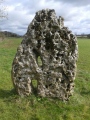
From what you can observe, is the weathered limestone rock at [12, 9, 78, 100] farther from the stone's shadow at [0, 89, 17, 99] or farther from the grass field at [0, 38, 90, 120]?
the stone's shadow at [0, 89, 17, 99]

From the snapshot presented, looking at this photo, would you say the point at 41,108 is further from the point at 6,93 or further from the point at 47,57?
the point at 47,57

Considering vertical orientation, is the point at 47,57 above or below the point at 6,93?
above

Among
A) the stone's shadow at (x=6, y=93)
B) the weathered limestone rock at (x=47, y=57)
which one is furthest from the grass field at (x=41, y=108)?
the weathered limestone rock at (x=47, y=57)

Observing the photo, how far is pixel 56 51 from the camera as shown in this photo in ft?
31.1

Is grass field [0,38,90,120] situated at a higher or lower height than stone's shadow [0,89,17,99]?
lower

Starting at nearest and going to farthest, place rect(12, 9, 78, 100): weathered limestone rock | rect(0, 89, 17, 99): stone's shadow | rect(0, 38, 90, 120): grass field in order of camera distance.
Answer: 1. rect(0, 38, 90, 120): grass field
2. rect(12, 9, 78, 100): weathered limestone rock
3. rect(0, 89, 17, 99): stone's shadow

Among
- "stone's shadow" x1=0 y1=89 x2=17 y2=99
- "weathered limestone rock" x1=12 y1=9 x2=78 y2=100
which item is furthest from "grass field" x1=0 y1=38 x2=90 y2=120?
"weathered limestone rock" x1=12 y1=9 x2=78 y2=100

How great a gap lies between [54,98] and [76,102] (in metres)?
1.01

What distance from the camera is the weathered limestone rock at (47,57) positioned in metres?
9.45

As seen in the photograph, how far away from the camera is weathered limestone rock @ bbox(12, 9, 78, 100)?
9.45m

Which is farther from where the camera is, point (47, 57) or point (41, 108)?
point (47, 57)

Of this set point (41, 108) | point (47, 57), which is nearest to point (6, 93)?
point (41, 108)

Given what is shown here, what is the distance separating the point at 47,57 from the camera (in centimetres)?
959

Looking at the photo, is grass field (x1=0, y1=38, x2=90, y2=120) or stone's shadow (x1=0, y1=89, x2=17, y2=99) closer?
grass field (x1=0, y1=38, x2=90, y2=120)
